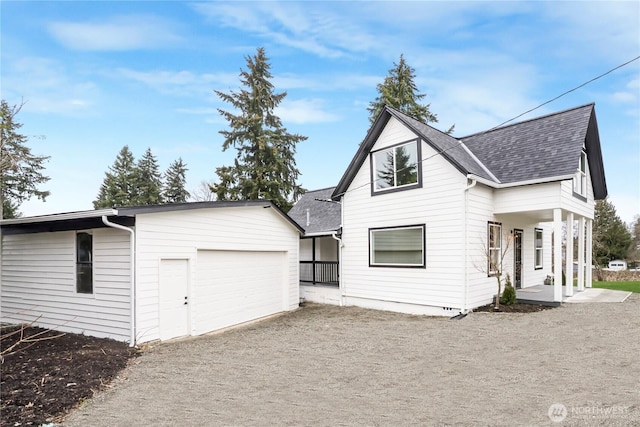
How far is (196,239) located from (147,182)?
30.1 meters

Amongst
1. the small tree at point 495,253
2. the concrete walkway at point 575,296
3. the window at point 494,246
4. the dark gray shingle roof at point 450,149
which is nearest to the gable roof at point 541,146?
the dark gray shingle roof at point 450,149

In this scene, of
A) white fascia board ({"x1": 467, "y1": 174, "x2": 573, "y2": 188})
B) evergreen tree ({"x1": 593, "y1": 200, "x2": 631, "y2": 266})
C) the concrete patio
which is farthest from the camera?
evergreen tree ({"x1": 593, "y1": 200, "x2": 631, "y2": 266})

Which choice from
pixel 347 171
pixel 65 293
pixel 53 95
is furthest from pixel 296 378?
pixel 53 95

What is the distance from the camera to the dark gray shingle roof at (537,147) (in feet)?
34.3

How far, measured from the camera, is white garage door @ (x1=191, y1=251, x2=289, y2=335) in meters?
9.59

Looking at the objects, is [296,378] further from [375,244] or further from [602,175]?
[602,175]

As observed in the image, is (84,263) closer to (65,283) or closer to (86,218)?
(65,283)

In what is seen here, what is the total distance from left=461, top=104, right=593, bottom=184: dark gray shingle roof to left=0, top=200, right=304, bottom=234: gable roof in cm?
806

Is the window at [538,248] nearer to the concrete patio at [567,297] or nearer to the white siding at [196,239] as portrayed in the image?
the concrete patio at [567,297]

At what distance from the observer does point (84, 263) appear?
8.81 m

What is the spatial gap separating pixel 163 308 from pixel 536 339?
7.82 metres

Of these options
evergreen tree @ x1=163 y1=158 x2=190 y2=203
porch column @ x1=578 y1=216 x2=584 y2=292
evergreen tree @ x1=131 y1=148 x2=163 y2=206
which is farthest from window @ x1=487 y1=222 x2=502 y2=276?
evergreen tree @ x1=163 y1=158 x2=190 y2=203

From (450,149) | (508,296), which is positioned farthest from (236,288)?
(508,296)

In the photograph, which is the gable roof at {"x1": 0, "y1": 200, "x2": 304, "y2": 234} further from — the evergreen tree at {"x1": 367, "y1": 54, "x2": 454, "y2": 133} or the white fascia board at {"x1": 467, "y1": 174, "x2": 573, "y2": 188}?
the evergreen tree at {"x1": 367, "y1": 54, "x2": 454, "y2": 133}
